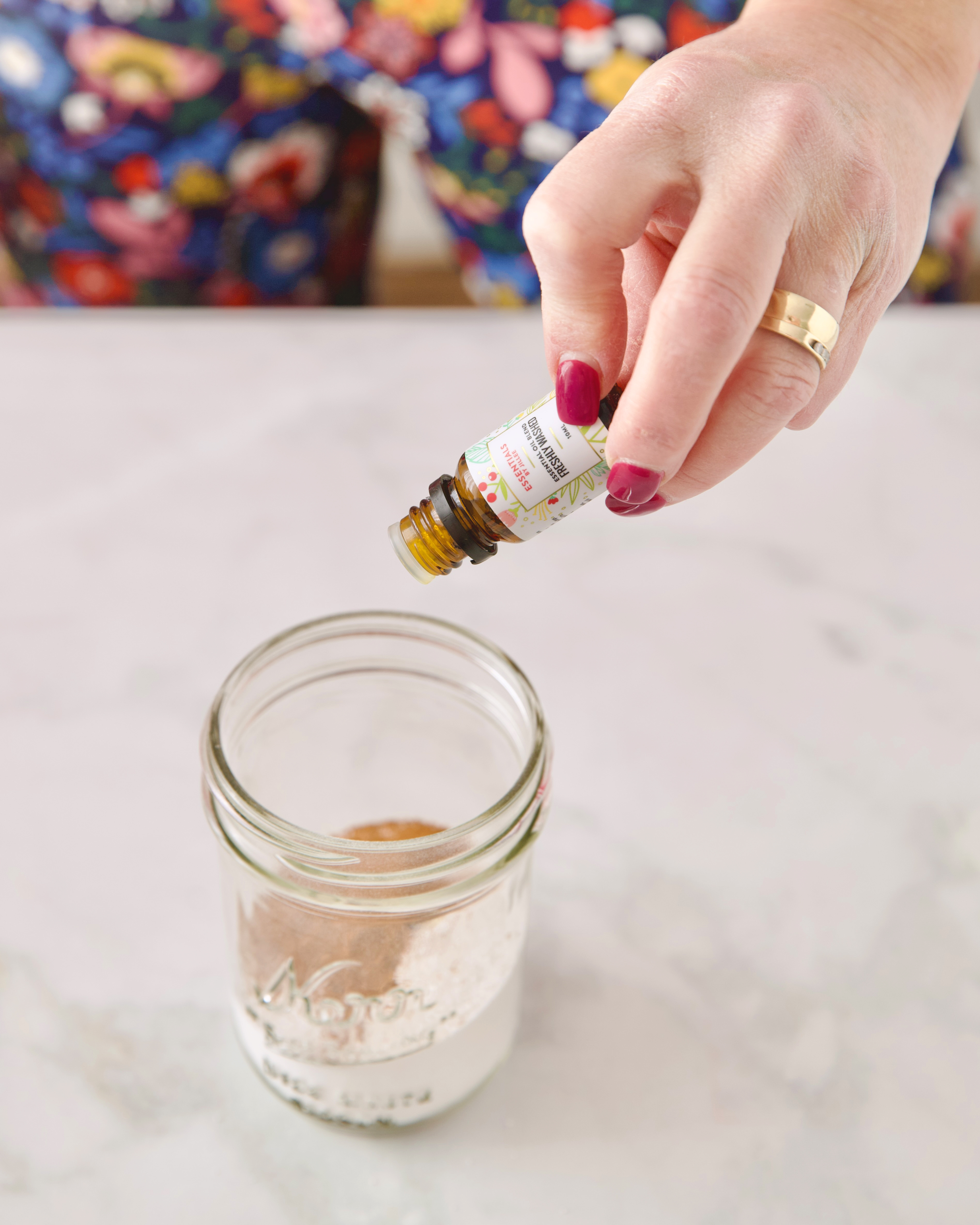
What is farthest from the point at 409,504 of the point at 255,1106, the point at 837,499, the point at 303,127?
the point at 303,127

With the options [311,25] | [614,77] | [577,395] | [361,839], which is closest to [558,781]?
[361,839]

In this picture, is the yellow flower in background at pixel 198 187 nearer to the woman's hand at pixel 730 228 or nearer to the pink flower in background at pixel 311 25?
the pink flower in background at pixel 311 25

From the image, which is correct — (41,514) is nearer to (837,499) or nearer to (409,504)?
(409,504)

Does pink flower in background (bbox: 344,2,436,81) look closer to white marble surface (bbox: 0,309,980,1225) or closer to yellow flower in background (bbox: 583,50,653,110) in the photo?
yellow flower in background (bbox: 583,50,653,110)

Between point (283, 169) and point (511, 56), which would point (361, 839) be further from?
point (283, 169)

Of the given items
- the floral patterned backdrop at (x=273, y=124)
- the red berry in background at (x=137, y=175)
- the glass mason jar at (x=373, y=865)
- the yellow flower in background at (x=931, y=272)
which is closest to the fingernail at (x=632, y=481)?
the glass mason jar at (x=373, y=865)
